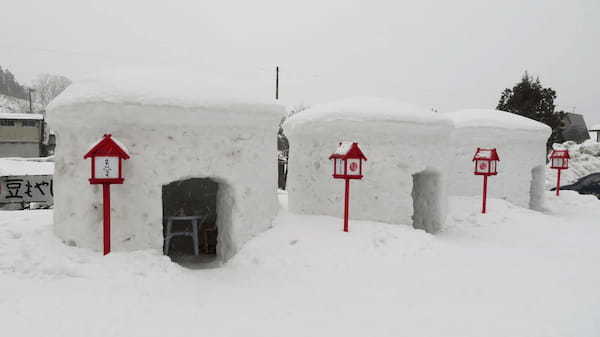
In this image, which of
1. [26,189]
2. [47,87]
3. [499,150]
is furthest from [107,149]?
[47,87]

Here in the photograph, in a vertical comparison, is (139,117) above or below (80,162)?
above

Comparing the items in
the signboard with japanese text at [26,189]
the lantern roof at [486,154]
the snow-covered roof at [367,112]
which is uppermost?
the snow-covered roof at [367,112]

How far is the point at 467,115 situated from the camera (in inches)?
485

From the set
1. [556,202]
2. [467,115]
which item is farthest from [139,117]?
[556,202]

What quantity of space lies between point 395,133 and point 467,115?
5030 mm

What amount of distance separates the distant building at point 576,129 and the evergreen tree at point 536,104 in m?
14.4

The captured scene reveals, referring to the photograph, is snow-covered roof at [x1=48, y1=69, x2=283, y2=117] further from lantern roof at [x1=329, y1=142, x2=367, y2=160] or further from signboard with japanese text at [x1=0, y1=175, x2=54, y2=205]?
signboard with japanese text at [x1=0, y1=175, x2=54, y2=205]

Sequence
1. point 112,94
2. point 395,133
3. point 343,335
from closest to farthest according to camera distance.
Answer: point 343,335 → point 112,94 → point 395,133

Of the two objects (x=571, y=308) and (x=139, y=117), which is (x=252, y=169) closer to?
(x=139, y=117)

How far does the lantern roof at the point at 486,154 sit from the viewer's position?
10.6 meters

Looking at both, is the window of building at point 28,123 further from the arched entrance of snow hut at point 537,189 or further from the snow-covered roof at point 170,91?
the arched entrance of snow hut at point 537,189

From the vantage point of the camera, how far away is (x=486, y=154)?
10.9m

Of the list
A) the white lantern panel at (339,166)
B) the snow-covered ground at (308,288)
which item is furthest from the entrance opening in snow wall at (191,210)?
the white lantern panel at (339,166)

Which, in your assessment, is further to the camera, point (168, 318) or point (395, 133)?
point (395, 133)
